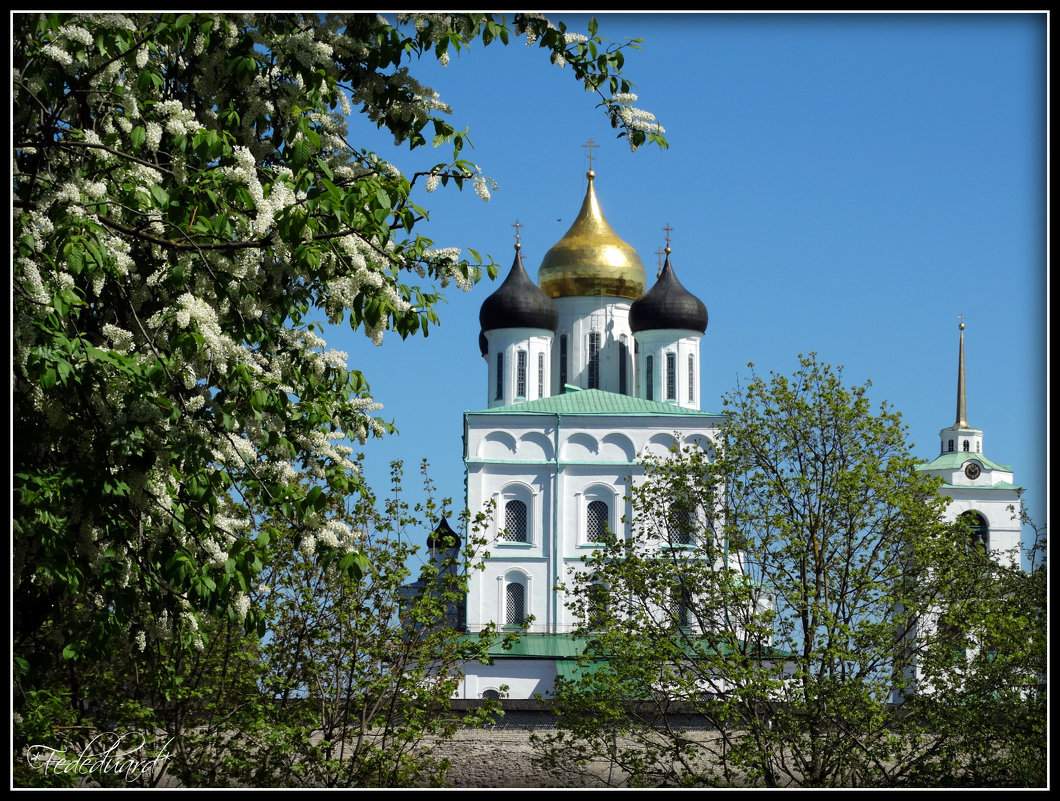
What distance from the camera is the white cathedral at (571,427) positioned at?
39.9 meters

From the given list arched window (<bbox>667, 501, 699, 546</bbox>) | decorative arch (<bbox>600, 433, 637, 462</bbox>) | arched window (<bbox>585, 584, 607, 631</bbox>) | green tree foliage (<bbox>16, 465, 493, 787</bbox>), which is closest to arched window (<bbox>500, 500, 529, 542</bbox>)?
decorative arch (<bbox>600, 433, 637, 462</bbox>)

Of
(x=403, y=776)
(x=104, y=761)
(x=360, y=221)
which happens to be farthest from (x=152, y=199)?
(x=403, y=776)

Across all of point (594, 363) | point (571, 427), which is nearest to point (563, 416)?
point (571, 427)

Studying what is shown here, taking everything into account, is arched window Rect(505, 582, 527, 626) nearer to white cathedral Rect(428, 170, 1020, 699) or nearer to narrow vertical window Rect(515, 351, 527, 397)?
white cathedral Rect(428, 170, 1020, 699)

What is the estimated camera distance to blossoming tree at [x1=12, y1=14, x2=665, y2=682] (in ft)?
16.4

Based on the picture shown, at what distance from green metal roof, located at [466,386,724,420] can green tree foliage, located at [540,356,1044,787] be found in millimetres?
27692

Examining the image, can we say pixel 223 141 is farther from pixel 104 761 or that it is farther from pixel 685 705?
pixel 685 705

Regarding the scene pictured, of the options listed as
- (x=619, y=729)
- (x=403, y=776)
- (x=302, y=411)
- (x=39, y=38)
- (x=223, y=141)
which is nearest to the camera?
(x=223, y=141)

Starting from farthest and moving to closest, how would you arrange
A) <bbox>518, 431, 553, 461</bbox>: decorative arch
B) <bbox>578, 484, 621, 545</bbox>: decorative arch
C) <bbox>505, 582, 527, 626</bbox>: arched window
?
<bbox>518, 431, 553, 461</bbox>: decorative arch → <bbox>578, 484, 621, 545</bbox>: decorative arch → <bbox>505, 582, 527, 626</bbox>: arched window

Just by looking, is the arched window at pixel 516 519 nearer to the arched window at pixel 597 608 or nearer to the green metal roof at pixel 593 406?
the green metal roof at pixel 593 406

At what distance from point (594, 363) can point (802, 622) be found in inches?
1446

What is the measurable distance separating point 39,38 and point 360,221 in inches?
64.4

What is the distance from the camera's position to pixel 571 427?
136ft

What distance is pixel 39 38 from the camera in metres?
5.51
